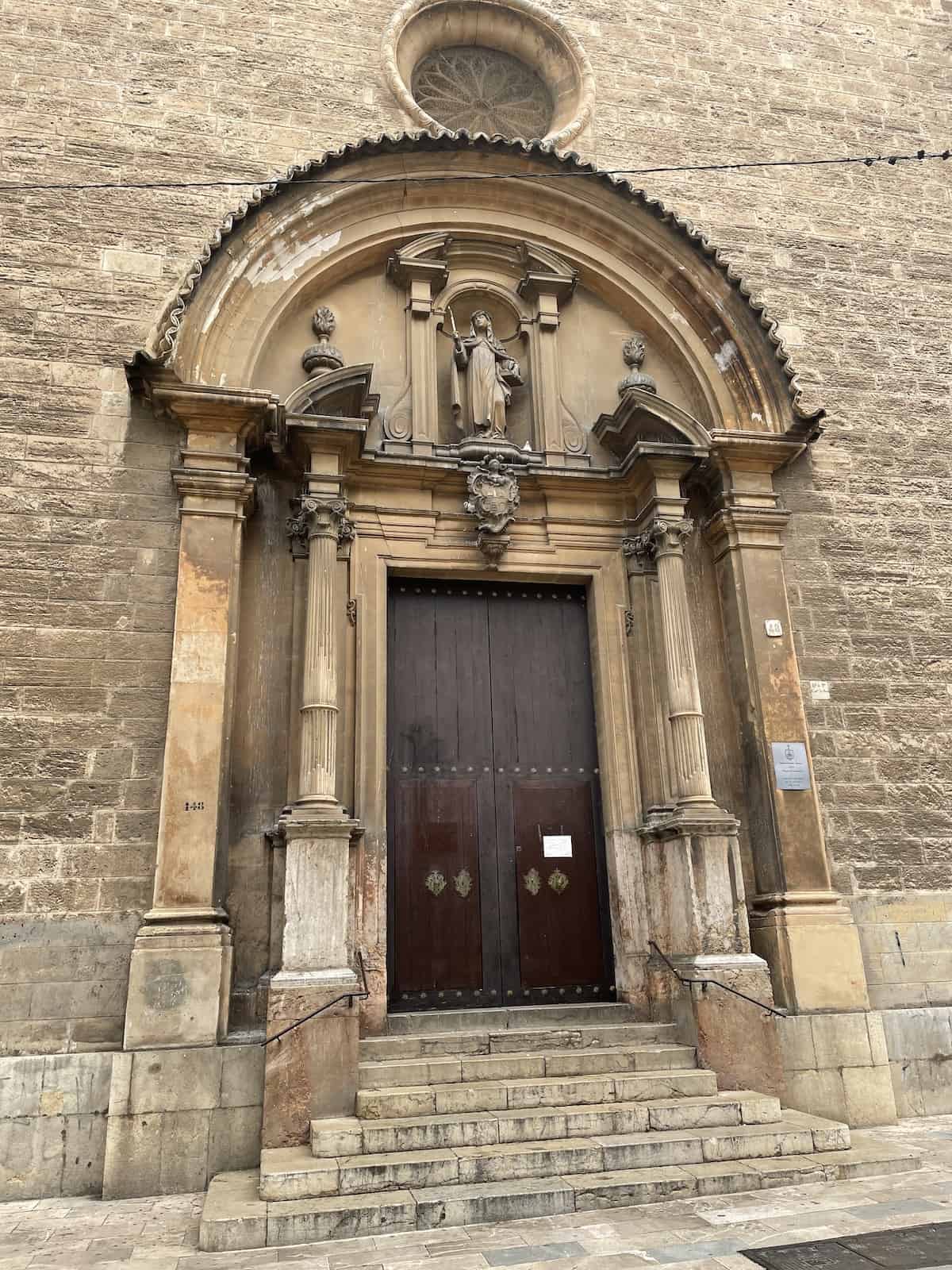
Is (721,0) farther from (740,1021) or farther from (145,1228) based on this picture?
(145,1228)

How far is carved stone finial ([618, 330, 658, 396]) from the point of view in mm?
7422

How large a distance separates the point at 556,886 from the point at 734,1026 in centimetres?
153

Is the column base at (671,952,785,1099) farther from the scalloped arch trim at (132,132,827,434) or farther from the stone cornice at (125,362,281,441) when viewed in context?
the stone cornice at (125,362,281,441)

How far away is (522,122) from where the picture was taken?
8977mm

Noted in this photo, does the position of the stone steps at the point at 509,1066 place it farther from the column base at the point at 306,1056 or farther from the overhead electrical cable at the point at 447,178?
the overhead electrical cable at the point at 447,178

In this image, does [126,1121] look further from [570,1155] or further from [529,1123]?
[570,1155]

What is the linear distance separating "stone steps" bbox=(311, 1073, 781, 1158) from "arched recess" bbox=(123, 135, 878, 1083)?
34.1 inches

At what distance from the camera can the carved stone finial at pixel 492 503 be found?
7.03 meters

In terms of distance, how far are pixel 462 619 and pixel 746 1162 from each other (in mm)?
3974

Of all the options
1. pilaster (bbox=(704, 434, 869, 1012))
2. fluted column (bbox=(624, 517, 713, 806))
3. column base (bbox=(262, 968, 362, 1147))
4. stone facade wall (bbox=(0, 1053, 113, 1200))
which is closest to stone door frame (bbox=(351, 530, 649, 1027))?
fluted column (bbox=(624, 517, 713, 806))

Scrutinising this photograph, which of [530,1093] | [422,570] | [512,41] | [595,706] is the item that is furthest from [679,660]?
[512,41]

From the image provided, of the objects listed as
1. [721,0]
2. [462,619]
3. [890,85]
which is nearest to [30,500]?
[462,619]

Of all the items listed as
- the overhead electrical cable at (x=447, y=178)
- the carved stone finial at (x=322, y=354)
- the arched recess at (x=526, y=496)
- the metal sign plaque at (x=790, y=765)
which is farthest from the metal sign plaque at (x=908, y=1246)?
the overhead electrical cable at (x=447, y=178)

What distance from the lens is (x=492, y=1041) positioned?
5.66 meters
